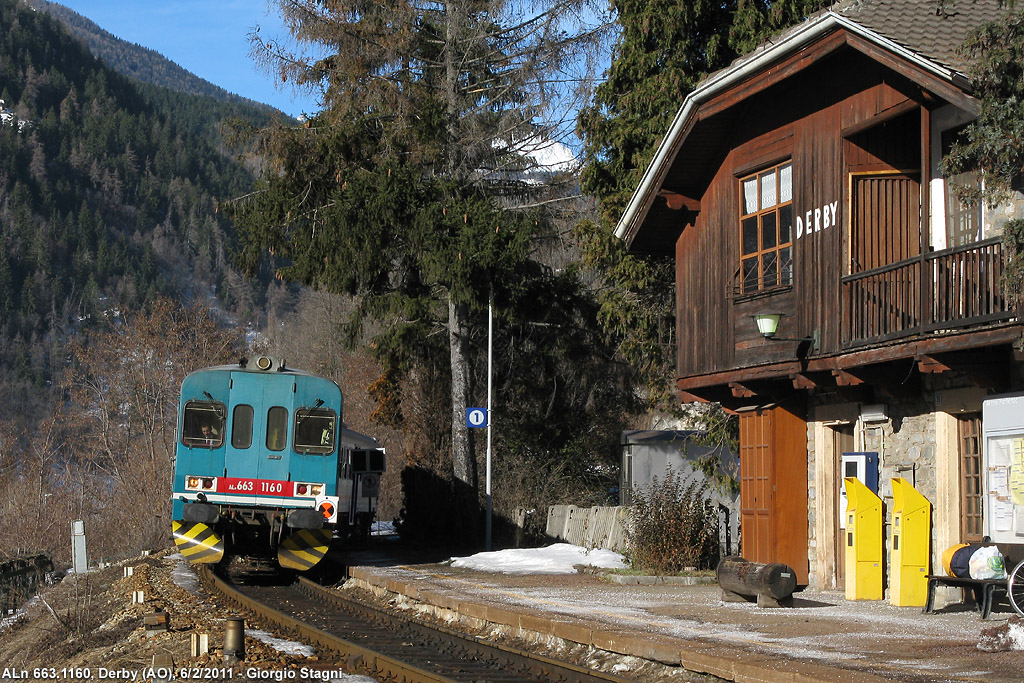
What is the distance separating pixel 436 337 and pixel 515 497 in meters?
4.95

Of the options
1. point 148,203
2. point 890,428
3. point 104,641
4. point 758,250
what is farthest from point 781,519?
point 148,203

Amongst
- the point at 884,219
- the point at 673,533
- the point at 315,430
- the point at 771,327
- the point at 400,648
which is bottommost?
the point at 400,648

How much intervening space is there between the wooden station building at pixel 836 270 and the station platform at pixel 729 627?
1616 mm

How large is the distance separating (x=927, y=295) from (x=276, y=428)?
→ 34.8 feet

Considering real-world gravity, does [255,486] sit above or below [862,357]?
below

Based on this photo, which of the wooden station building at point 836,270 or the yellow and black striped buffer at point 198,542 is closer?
the wooden station building at point 836,270

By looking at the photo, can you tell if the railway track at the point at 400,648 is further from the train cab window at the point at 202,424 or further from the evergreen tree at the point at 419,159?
the evergreen tree at the point at 419,159

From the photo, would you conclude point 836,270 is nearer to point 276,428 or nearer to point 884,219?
point 884,219

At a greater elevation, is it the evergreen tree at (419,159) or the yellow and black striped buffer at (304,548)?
the evergreen tree at (419,159)

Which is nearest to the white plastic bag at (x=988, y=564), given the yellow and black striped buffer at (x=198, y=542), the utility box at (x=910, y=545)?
the utility box at (x=910, y=545)

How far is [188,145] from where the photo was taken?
564ft

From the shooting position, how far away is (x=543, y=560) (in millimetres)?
21703

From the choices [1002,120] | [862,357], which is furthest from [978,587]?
[1002,120]

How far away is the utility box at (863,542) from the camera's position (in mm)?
14398
